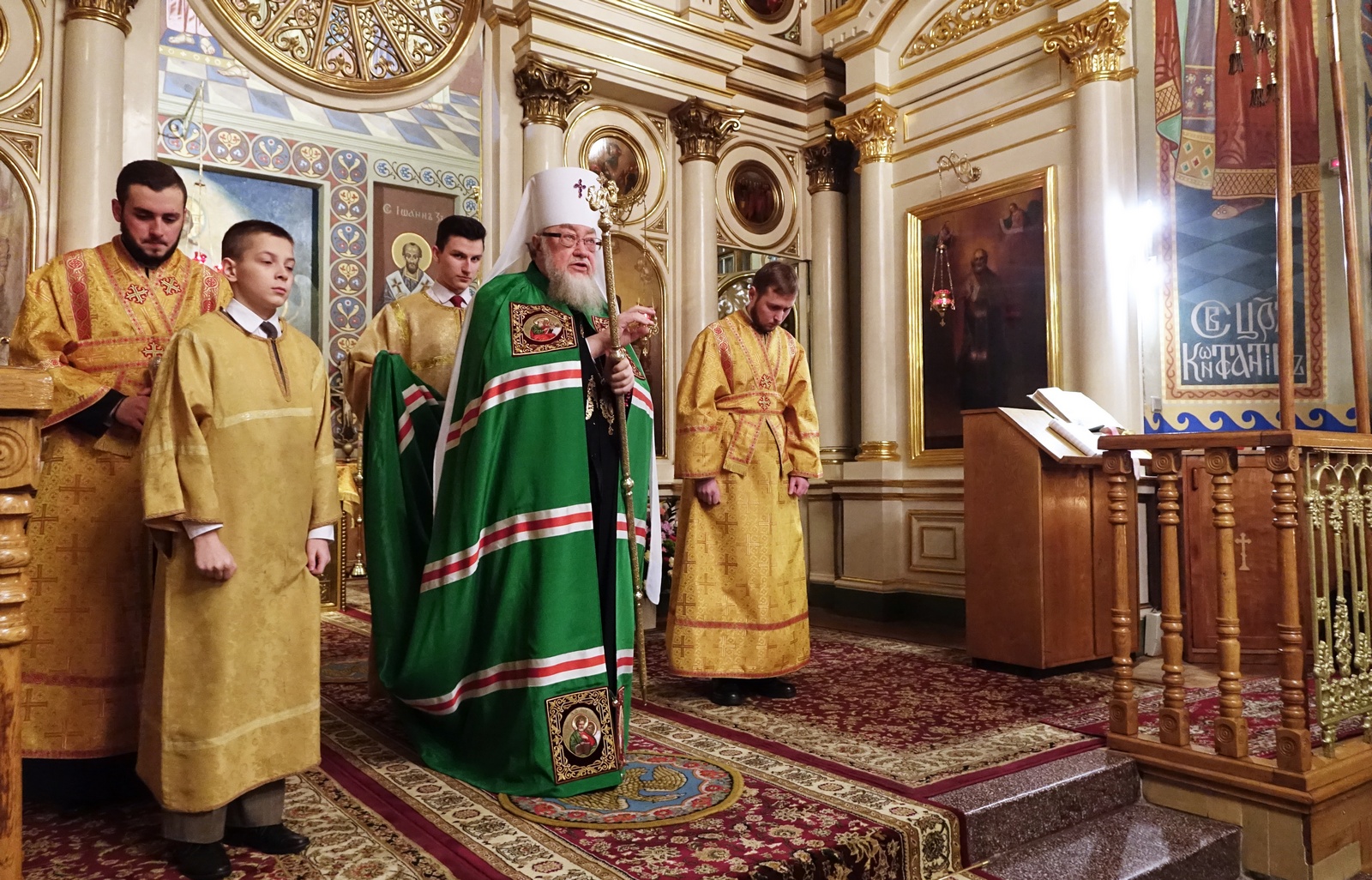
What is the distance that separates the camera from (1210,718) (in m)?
4.22

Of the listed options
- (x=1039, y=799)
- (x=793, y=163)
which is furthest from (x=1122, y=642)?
(x=793, y=163)

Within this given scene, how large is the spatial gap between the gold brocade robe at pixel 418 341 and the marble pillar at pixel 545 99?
3.28m

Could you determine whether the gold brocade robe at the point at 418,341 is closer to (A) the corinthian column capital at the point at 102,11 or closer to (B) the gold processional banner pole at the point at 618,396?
(B) the gold processional banner pole at the point at 618,396

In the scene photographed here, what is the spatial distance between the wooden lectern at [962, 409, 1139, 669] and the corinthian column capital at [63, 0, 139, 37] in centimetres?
576

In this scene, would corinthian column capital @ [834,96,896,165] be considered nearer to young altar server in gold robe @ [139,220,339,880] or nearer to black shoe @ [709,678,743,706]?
black shoe @ [709,678,743,706]

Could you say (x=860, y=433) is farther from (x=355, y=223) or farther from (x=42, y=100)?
(x=42, y=100)

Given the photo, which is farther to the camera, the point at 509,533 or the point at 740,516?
the point at 740,516

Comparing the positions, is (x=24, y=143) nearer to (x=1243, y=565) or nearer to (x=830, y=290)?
(x=830, y=290)

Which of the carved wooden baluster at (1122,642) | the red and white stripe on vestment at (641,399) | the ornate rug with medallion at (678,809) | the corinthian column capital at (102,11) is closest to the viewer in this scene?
the ornate rug with medallion at (678,809)

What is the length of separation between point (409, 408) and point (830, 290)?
561cm

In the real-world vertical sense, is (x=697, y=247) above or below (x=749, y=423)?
above

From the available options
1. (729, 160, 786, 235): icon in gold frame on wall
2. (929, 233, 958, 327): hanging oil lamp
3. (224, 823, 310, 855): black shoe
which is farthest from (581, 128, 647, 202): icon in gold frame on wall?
(224, 823, 310, 855): black shoe

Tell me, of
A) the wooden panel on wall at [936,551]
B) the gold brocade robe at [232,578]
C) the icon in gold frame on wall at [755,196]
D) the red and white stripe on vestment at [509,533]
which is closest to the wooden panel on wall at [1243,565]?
the wooden panel on wall at [936,551]

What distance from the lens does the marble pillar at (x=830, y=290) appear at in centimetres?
873
